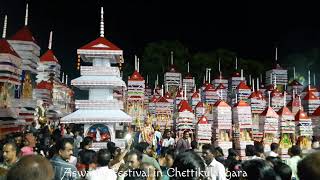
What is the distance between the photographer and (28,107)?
42.6 ft

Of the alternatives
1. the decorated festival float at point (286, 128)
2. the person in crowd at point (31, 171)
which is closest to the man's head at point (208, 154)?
the person in crowd at point (31, 171)

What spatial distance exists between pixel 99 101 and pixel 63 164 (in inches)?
308

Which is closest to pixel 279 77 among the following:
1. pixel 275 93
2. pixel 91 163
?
pixel 275 93

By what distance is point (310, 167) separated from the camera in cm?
276

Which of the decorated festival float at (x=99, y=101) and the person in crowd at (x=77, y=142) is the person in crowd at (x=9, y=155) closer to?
the person in crowd at (x=77, y=142)

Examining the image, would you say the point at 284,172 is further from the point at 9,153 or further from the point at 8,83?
the point at 8,83

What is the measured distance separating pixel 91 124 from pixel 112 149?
4.97 m

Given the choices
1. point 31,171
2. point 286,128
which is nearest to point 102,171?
point 31,171

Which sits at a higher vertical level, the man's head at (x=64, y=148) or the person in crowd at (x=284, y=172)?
the man's head at (x=64, y=148)

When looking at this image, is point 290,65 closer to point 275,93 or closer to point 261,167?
point 275,93

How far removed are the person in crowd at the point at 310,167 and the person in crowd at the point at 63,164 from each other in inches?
120

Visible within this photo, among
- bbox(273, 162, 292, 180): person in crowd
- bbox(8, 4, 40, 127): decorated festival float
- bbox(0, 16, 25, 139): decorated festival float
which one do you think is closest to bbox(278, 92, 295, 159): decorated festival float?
bbox(8, 4, 40, 127): decorated festival float

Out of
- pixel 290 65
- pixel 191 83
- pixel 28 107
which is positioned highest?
pixel 290 65

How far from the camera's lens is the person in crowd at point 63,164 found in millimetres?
5070
